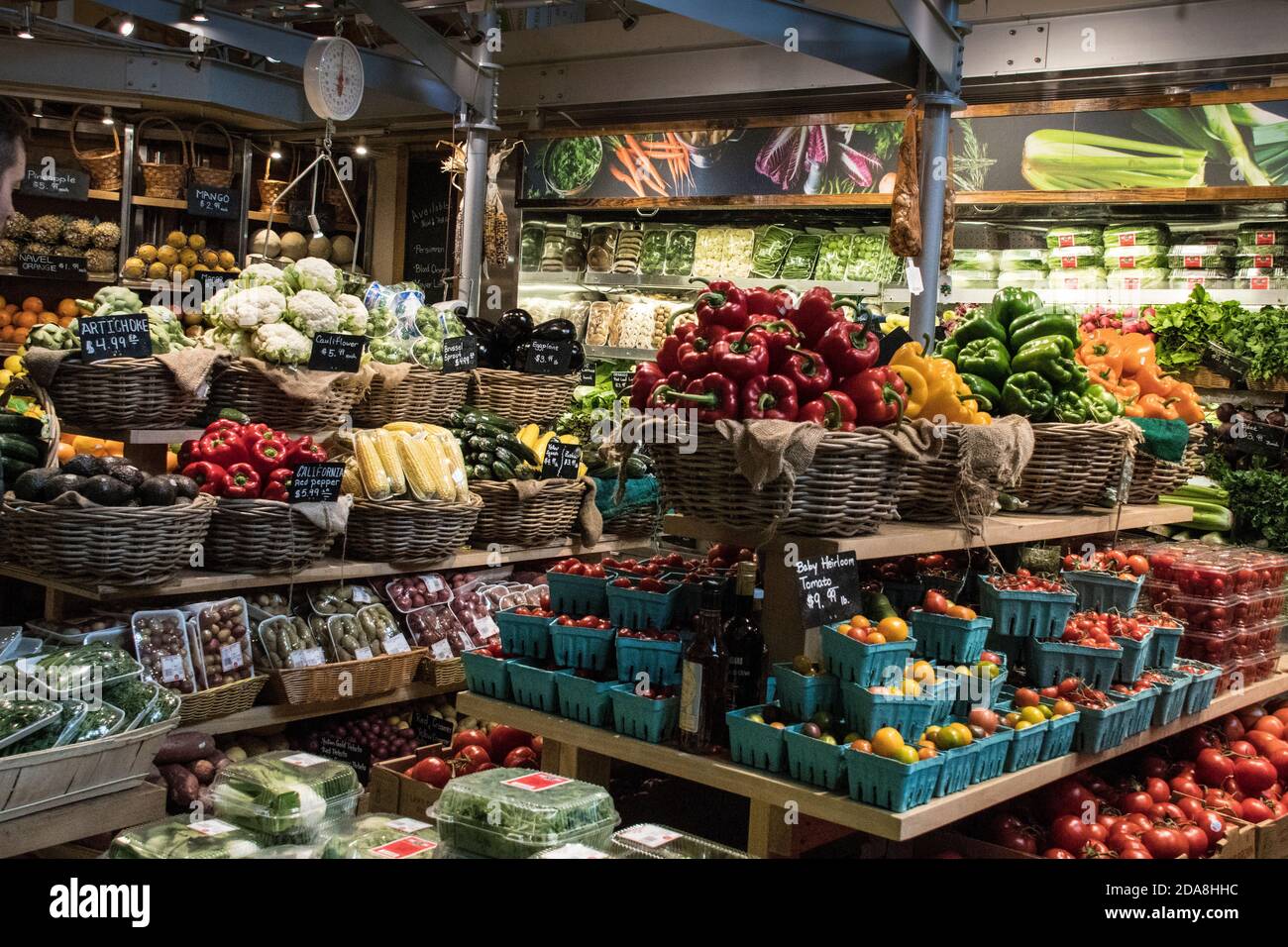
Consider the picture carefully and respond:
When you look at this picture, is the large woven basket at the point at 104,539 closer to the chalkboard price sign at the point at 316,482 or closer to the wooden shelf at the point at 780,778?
the chalkboard price sign at the point at 316,482

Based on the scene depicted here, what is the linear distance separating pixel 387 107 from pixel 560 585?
6459 millimetres

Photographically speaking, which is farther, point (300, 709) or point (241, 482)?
point (300, 709)

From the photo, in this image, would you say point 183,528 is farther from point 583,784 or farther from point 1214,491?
point 1214,491

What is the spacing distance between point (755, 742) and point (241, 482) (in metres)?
2.21

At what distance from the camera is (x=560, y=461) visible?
5141mm

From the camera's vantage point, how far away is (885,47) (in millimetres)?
4984

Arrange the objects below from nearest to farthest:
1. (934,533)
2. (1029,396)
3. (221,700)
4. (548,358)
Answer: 1. (934,533)
2. (1029,396)
3. (221,700)
4. (548,358)

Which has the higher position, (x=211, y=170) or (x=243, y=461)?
(x=211, y=170)

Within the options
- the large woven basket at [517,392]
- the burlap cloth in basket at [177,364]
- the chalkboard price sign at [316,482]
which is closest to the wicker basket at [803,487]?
the chalkboard price sign at [316,482]

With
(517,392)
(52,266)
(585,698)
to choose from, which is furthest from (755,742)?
(52,266)

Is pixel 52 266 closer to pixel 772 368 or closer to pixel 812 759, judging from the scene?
pixel 772 368

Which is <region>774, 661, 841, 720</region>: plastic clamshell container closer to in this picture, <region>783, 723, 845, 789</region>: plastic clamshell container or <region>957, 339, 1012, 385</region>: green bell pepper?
<region>783, 723, 845, 789</region>: plastic clamshell container
